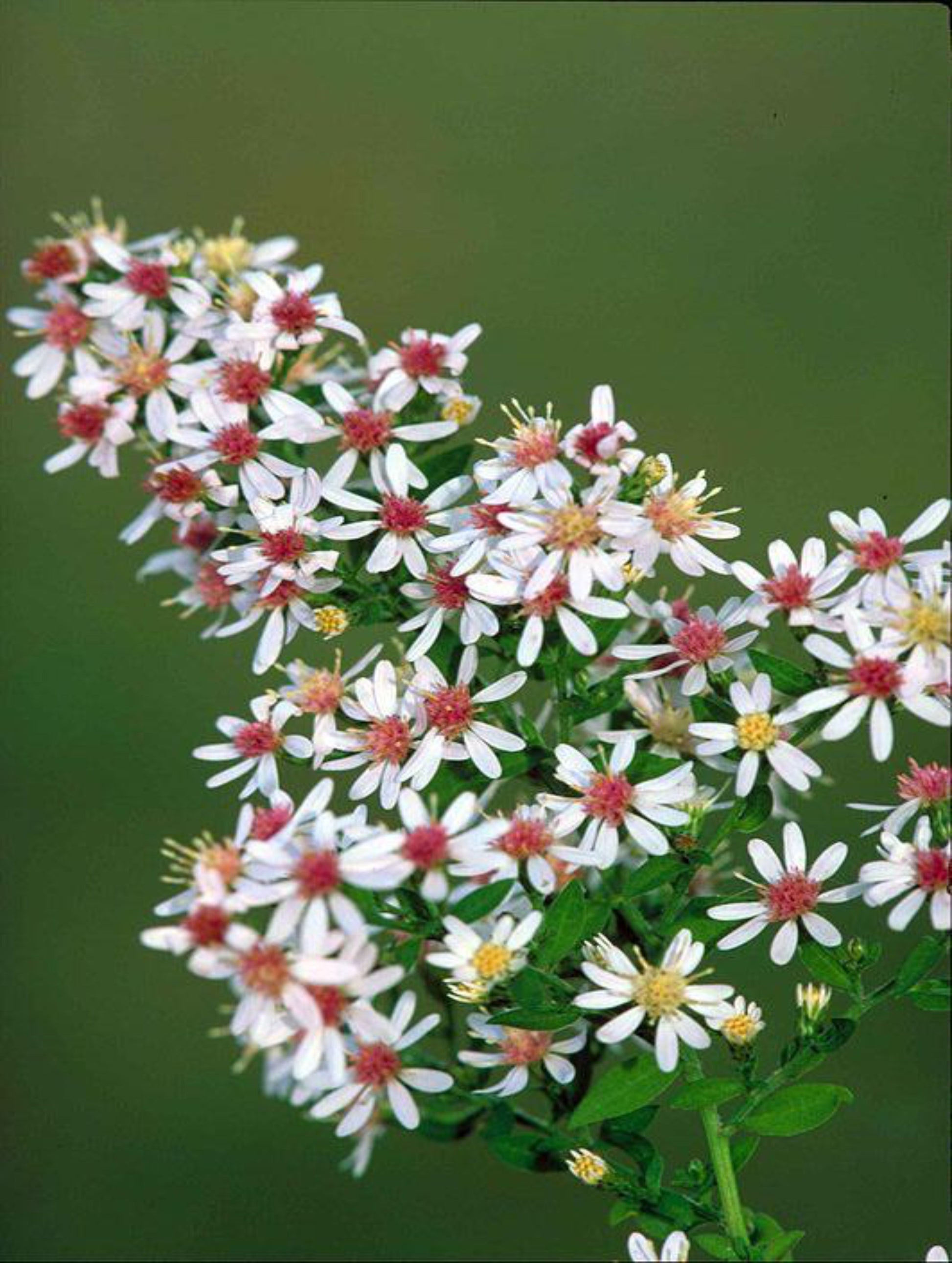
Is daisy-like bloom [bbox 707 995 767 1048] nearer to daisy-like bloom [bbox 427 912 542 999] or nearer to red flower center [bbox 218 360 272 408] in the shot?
daisy-like bloom [bbox 427 912 542 999]

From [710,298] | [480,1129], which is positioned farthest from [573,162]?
[480,1129]

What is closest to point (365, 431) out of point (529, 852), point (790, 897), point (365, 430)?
point (365, 430)

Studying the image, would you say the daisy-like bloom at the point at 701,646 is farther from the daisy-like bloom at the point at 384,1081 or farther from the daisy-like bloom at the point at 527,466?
the daisy-like bloom at the point at 384,1081

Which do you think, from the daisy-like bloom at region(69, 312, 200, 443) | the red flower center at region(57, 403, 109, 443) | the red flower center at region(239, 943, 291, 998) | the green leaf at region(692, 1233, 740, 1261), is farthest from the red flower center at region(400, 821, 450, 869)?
the red flower center at region(57, 403, 109, 443)

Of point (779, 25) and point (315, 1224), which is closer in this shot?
point (315, 1224)

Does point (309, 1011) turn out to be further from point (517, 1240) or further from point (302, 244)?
point (302, 244)

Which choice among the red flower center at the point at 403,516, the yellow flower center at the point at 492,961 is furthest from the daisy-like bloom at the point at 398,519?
the yellow flower center at the point at 492,961
